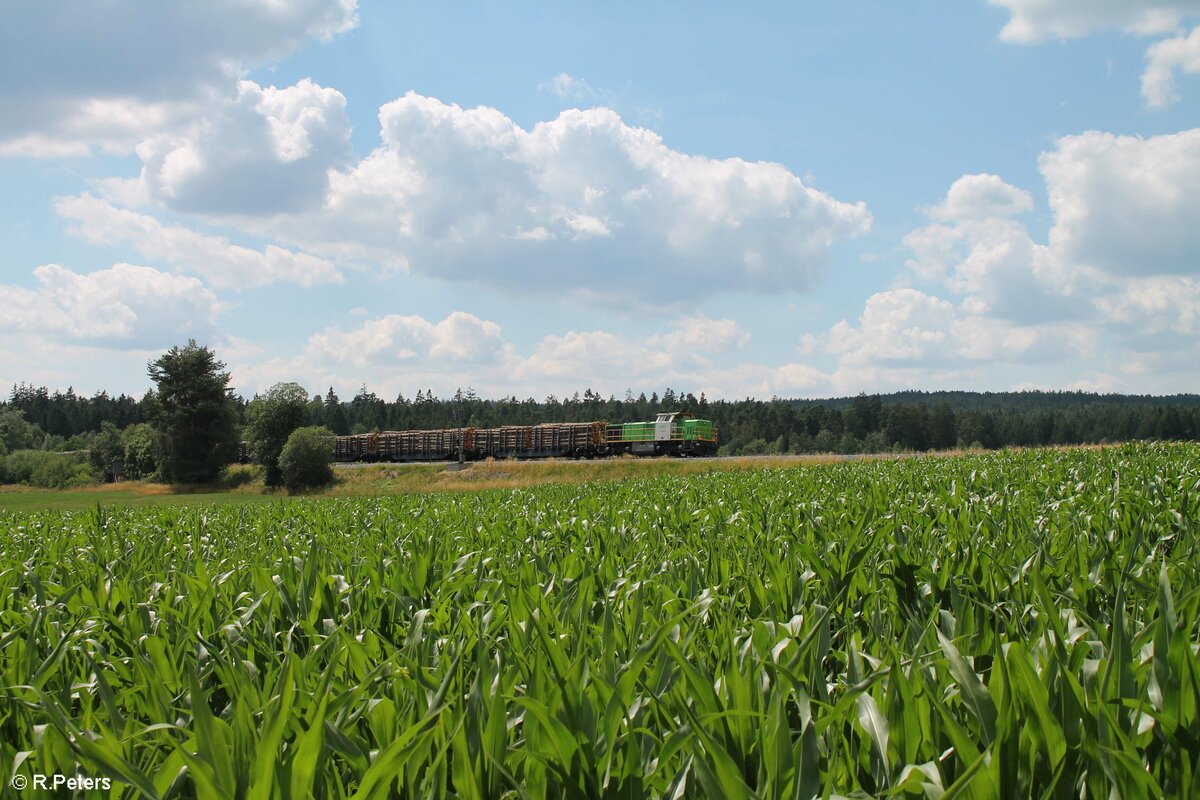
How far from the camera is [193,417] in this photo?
76.6 metres

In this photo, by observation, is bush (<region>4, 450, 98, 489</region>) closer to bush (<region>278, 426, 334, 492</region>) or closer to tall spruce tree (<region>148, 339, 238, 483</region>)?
tall spruce tree (<region>148, 339, 238, 483</region>)

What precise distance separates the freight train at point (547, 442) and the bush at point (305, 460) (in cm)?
307

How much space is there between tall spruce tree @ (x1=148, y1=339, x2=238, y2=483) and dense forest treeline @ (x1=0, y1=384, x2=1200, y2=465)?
235 centimetres

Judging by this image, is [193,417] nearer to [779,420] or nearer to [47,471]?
[47,471]

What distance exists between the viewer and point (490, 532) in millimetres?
8148

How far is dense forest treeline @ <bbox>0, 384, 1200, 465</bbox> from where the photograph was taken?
115 meters

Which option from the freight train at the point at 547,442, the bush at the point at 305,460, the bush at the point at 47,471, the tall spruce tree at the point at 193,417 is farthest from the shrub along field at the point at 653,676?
the bush at the point at 47,471

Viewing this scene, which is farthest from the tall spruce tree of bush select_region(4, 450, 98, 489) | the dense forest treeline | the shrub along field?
the shrub along field

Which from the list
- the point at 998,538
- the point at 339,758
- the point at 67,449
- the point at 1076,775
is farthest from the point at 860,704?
the point at 67,449

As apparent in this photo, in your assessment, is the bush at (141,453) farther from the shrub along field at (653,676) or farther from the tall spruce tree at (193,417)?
the shrub along field at (653,676)

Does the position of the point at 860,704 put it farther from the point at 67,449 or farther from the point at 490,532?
the point at 67,449

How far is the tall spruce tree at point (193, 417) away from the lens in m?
75.9

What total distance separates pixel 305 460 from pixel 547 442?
68.9 ft

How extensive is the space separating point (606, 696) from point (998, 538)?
13.1 ft
